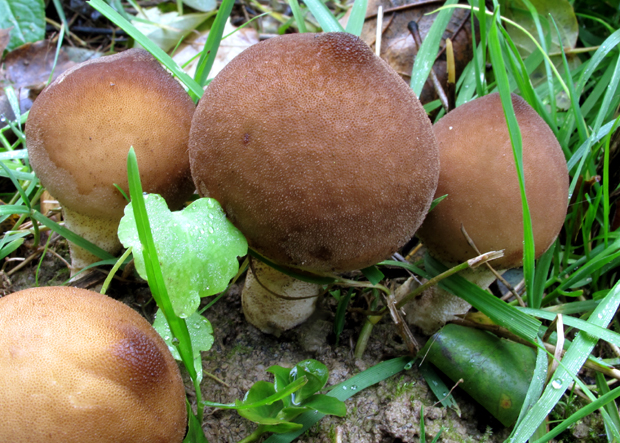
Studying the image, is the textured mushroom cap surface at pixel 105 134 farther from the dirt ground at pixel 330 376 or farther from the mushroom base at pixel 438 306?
the mushroom base at pixel 438 306

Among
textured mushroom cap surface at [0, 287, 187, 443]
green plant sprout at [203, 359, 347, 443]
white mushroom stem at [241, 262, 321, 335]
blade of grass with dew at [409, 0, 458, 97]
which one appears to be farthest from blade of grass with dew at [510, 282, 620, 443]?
blade of grass with dew at [409, 0, 458, 97]

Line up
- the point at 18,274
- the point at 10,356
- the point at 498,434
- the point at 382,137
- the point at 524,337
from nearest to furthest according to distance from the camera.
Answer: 1. the point at 10,356
2. the point at 382,137
3. the point at 524,337
4. the point at 498,434
5. the point at 18,274

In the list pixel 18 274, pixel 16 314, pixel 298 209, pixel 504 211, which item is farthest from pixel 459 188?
pixel 18 274

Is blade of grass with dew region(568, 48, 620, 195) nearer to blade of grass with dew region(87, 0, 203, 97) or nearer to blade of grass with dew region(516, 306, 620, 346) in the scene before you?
blade of grass with dew region(516, 306, 620, 346)

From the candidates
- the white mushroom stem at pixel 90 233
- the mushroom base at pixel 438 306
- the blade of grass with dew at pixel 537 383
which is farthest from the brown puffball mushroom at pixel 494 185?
the white mushroom stem at pixel 90 233

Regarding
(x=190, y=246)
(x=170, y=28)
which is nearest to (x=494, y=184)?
(x=190, y=246)

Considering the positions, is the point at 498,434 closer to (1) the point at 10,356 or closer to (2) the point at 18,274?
(1) the point at 10,356
